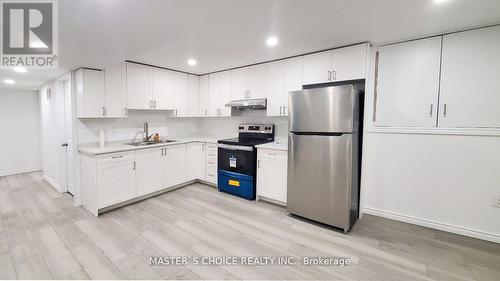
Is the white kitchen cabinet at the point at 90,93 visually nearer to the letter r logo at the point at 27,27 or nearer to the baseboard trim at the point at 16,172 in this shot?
the letter r logo at the point at 27,27

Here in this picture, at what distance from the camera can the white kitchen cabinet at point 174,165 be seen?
12.5 ft

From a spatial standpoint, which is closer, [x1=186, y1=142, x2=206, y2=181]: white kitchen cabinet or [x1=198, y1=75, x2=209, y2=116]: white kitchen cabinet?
[x1=186, y1=142, x2=206, y2=181]: white kitchen cabinet

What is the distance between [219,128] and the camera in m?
4.85

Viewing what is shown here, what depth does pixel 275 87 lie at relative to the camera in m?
3.51

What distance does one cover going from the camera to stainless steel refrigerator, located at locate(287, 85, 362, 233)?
2469 mm

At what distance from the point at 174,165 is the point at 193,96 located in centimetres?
153

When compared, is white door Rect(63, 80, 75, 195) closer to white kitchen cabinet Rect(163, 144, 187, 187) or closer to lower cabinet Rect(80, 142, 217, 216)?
lower cabinet Rect(80, 142, 217, 216)

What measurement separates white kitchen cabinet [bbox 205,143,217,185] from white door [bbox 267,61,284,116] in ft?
4.14

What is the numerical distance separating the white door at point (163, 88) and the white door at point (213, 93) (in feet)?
2.35

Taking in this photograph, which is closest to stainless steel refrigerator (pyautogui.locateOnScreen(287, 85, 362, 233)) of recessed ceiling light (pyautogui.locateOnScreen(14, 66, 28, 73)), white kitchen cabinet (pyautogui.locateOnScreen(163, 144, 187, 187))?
white kitchen cabinet (pyautogui.locateOnScreen(163, 144, 187, 187))

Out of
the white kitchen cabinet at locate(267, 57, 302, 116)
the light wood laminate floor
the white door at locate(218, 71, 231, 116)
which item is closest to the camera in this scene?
the light wood laminate floor

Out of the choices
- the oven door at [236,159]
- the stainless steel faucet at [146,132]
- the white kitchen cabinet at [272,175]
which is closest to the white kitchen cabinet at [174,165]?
the stainless steel faucet at [146,132]

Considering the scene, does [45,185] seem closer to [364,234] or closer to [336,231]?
[336,231]

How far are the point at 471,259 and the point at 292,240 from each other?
5.49ft
